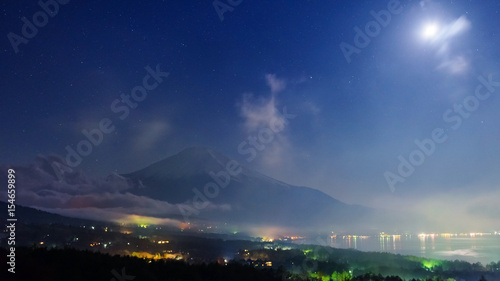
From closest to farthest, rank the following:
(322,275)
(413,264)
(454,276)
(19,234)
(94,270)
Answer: (94,270) < (322,275) < (454,276) < (19,234) < (413,264)

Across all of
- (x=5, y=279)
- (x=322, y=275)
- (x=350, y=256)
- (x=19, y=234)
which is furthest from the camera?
(x=350, y=256)

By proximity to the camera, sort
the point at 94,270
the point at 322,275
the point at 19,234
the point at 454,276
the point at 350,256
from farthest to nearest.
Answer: the point at 350,256
the point at 19,234
the point at 454,276
the point at 322,275
the point at 94,270

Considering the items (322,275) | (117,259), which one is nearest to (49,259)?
(117,259)

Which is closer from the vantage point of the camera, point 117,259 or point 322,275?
point 117,259

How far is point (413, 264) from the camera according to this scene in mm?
79062

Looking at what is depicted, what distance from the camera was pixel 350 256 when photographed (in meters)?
95.8

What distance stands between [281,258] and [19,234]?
5162cm

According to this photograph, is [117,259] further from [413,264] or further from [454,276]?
[413,264]

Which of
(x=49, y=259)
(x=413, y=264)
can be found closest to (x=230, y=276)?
(x=49, y=259)

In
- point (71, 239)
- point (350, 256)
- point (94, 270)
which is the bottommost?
point (350, 256)

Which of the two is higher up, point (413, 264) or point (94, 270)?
point (94, 270)

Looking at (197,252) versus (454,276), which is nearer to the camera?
(454,276)

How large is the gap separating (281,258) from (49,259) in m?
70.8

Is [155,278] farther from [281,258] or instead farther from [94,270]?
[281,258]
